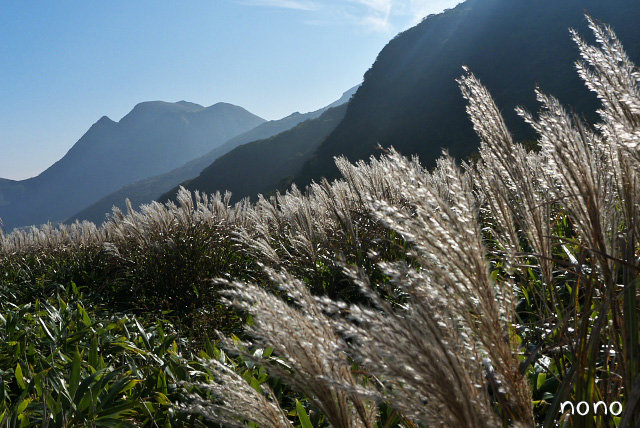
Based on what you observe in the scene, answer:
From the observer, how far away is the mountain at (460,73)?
4672 centimetres

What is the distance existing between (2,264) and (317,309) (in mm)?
9855

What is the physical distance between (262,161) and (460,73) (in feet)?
141

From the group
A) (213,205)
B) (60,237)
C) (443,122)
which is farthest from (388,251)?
(443,122)

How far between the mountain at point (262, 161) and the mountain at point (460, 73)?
1657cm

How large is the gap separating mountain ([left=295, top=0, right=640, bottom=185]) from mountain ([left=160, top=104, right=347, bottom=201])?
16.6 meters

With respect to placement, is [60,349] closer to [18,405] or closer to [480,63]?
[18,405]

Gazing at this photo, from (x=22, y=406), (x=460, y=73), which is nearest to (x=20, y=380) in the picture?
(x=22, y=406)

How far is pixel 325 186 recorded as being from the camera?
4656 mm

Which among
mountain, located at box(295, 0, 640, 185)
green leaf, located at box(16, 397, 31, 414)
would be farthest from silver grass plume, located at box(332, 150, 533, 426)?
mountain, located at box(295, 0, 640, 185)

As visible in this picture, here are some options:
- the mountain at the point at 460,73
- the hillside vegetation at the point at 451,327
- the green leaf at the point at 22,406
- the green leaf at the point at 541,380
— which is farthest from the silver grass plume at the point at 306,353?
the mountain at the point at 460,73

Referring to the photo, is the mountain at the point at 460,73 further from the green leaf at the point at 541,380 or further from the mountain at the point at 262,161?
the green leaf at the point at 541,380

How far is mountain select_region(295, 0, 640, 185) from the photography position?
46.7m

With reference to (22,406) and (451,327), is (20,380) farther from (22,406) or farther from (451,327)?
(451,327)

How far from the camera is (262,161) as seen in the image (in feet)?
279
